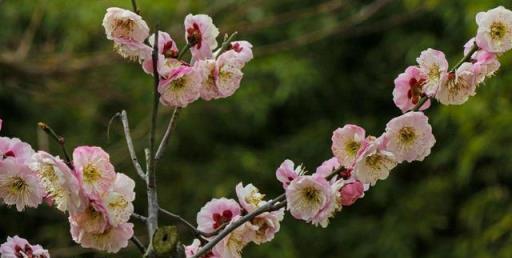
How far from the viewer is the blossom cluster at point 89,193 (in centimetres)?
87

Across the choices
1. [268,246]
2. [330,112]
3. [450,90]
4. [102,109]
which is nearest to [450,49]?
[330,112]

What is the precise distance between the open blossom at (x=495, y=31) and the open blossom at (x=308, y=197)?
0.21 metres

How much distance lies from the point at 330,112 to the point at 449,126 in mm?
633

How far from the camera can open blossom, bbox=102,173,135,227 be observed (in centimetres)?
89

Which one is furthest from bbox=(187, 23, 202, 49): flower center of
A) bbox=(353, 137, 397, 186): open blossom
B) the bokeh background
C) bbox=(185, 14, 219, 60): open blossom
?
the bokeh background

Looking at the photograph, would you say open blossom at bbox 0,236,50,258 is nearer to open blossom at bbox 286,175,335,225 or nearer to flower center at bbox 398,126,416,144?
open blossom at bbox 286,175,335,225

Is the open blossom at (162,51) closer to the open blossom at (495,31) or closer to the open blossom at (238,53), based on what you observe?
the open blossom at (238,53)

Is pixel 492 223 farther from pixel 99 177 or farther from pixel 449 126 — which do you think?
pixel 99 177

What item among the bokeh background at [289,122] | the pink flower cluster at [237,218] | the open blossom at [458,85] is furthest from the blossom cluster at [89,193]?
the bokeh background at [289,122]

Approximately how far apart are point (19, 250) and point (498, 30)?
0.51 m

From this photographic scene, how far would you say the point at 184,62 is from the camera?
39.2 inches

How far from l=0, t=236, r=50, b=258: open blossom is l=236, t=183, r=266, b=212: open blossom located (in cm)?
20

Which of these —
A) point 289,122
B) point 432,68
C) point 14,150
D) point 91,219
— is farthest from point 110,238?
point 289,122

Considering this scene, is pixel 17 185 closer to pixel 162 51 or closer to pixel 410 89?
pixel 162 51
